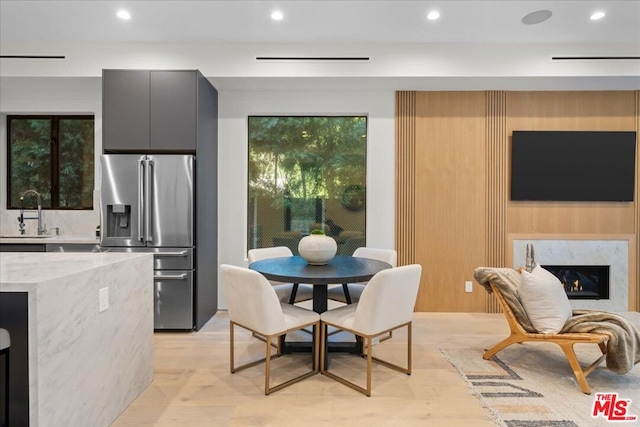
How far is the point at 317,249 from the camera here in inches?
110

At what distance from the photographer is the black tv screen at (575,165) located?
407cm

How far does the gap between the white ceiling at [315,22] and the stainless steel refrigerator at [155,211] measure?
1230 millimetres

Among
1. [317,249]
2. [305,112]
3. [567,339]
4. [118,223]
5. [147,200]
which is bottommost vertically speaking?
[567,339]

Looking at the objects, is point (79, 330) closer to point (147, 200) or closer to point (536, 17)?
point (147, 200)

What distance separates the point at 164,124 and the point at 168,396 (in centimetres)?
239

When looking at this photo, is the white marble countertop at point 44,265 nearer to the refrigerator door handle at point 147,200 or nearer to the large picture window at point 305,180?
the refrigerator door handle at point 147,200

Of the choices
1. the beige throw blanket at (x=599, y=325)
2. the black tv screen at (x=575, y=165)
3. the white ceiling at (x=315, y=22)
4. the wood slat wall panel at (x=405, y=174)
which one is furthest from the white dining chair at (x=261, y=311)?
the black tv screen at (x=575, y=165)

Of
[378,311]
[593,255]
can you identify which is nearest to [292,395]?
[378,311]

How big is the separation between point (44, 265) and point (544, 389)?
310 centimetres

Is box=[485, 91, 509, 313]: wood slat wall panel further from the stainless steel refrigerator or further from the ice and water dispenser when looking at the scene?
the ice and water dispenser

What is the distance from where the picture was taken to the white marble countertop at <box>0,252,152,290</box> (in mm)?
1539

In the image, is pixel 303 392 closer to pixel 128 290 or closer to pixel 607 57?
pixel 128 290

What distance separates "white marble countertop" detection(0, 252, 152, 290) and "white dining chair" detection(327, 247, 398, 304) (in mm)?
1650

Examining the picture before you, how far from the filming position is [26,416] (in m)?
1.62
